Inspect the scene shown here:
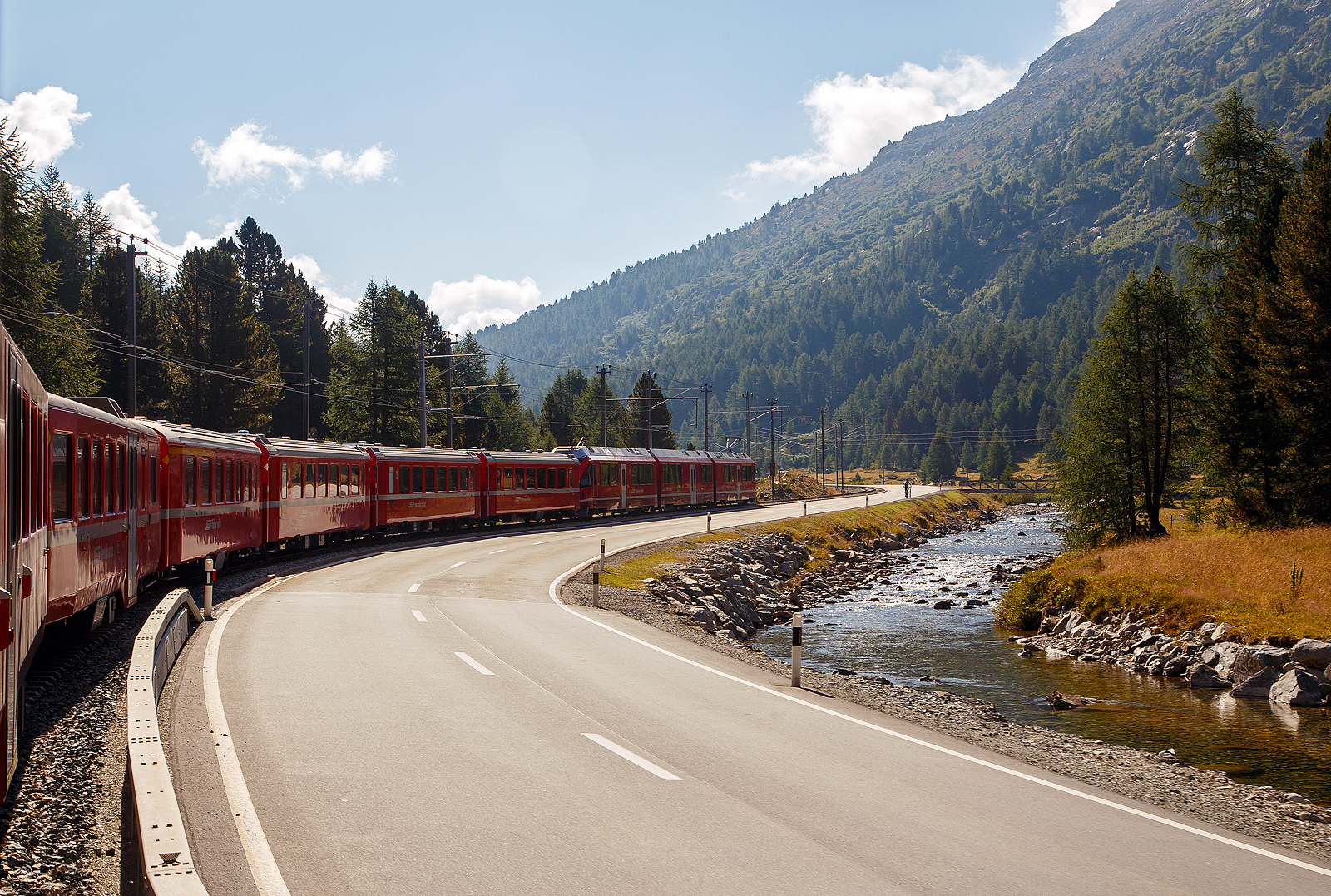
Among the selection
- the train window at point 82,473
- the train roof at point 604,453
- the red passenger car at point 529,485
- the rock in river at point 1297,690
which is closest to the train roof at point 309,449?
the red passenger car at point 529,485

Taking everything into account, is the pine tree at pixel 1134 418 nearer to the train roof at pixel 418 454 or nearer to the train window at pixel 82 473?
the train roof at pixel 418 454

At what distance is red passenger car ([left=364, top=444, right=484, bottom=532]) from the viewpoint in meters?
36.3

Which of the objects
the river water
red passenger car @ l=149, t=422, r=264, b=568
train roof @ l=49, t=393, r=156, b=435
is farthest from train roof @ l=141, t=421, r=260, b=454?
the river water

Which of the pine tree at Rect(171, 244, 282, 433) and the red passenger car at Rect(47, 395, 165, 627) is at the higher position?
the pine tree at Rect(171, 244, 282, 433)

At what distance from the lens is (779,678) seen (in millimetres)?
14773

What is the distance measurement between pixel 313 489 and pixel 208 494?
27.0 feet

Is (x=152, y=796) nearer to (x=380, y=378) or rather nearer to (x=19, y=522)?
(x=19, y=522)

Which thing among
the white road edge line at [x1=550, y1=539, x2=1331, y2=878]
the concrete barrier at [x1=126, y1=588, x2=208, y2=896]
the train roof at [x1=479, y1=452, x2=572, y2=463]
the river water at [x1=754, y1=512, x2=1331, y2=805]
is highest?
the train roof at [x1=479, y1=452, x2=572, y2=463]

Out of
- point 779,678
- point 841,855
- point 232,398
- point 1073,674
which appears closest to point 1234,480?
point 1073,674

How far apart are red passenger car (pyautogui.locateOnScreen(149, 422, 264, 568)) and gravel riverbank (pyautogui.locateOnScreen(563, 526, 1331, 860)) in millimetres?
10337

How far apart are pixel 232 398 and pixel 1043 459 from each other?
383 ft

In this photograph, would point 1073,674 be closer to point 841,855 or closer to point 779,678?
point 779,678

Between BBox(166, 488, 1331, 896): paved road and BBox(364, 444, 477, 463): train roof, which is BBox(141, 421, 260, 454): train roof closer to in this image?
BBox(166, 488, 1331, 896): paved road

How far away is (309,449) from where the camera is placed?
100 feet
